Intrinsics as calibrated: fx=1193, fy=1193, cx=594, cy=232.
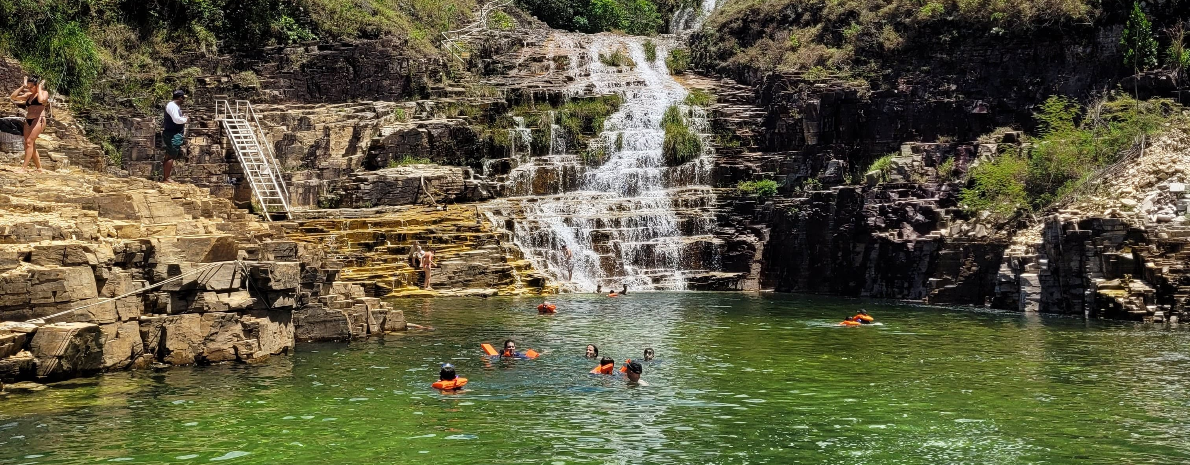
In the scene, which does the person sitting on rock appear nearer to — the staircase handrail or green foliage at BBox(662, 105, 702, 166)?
the staircase handrail

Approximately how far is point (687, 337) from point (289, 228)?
17186mm

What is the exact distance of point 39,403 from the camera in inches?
708

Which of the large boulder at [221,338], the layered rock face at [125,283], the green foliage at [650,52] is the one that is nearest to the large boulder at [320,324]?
the layered rock face at [125,283]

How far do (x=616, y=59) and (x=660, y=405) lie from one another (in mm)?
46480

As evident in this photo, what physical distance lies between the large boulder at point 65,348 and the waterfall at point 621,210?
2637cm

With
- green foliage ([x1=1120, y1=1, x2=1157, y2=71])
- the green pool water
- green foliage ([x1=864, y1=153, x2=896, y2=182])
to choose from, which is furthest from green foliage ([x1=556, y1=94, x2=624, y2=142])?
the green pool water

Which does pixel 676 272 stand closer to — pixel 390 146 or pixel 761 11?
pixel 390 146

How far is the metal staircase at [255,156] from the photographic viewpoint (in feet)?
154

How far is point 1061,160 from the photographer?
41344 millimetres

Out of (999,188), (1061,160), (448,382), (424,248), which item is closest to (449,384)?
(448,382)

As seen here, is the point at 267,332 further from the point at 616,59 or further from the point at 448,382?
the point at 616,59

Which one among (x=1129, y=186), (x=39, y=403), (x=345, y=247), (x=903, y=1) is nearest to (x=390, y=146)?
(x=345, y=247)

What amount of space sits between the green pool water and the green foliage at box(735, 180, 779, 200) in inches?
814

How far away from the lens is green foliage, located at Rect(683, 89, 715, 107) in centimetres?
5709
